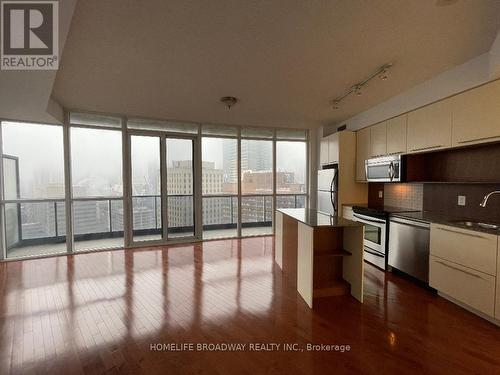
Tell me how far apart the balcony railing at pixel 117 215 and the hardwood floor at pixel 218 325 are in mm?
1034

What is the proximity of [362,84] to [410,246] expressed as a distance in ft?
7.48

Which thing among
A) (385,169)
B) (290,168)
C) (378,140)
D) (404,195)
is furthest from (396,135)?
(290,168)

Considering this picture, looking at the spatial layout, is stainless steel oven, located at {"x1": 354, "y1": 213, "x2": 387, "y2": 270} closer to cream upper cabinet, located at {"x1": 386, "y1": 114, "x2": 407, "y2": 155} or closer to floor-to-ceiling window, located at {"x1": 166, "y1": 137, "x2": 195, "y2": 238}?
cream upper cabinet, located at {"x1": 386, "y1": 114, "x2": 407, "y2": 155}

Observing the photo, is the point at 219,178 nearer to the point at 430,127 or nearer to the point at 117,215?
the point at 117,215

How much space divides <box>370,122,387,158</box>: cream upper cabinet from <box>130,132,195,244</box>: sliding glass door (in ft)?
12.2

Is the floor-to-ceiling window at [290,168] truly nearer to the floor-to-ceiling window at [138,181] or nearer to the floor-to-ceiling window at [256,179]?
the floor-to-ceiling window at [138,181]

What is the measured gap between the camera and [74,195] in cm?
482

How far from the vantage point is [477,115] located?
271 cm

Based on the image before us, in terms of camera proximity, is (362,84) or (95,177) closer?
(362,84)

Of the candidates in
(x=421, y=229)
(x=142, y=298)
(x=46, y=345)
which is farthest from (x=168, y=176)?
(x=421, y=229)

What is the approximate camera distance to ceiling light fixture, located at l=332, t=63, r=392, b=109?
9.91 feet

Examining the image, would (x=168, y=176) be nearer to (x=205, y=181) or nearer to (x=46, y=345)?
(x=205, y=181)

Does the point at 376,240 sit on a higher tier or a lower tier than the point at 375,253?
higher

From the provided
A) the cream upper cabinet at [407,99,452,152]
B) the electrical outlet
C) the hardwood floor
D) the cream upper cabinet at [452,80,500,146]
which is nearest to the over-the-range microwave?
the cream upper cabinet at [407,99,452,152]
